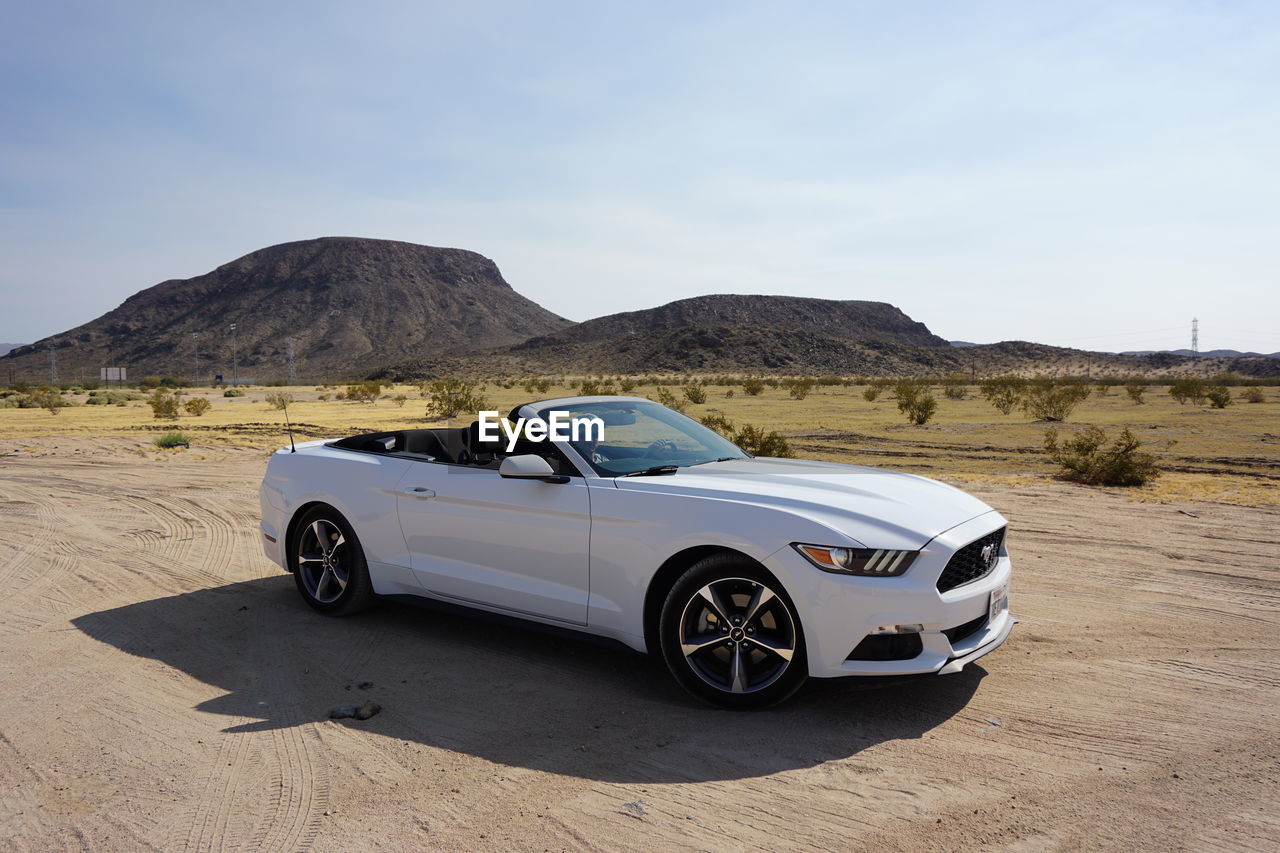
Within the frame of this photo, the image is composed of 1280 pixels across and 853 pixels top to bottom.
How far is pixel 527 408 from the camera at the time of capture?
211 inches

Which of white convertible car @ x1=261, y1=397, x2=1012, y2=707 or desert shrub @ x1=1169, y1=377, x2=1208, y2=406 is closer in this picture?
white convertible car @ x1=261, y1=397, x2=1012, y2=707

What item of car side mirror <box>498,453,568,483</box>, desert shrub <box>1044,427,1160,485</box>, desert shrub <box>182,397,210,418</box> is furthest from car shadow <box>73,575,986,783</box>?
desert shrub <box>182,397,210,418</box>

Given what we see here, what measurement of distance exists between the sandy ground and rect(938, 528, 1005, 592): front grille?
639 mm

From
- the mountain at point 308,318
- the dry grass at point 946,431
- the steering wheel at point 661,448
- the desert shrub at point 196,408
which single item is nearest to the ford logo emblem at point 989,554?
the steering wheel at point 661,448

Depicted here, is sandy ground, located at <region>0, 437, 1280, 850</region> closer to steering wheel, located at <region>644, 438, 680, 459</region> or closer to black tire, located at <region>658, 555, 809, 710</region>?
black tire, located at <region>658, 555, 809, 710</region>

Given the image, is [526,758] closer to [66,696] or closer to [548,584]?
[548,584]

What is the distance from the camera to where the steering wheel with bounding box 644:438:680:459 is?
210 inches

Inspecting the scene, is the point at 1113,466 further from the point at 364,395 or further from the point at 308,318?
the point at 308,318

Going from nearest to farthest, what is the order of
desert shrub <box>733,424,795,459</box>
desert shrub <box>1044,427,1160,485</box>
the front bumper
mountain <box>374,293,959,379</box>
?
the front bumper
desert shrub <box>1044,427,1160,485</box>
desert shrub <box>733,424,795,459</box>
mountain <box>374,293,959,379</box>

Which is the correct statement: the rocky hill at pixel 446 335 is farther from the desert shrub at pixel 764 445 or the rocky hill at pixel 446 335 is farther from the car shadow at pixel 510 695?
the car shadow at pixel 510 695

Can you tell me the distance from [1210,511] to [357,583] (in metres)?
9.54

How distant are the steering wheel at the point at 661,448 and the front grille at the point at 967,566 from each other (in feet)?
6.14

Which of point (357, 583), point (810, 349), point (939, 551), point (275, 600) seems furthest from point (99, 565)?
point (810, 349)

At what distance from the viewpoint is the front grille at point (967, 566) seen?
4074 millimetres
